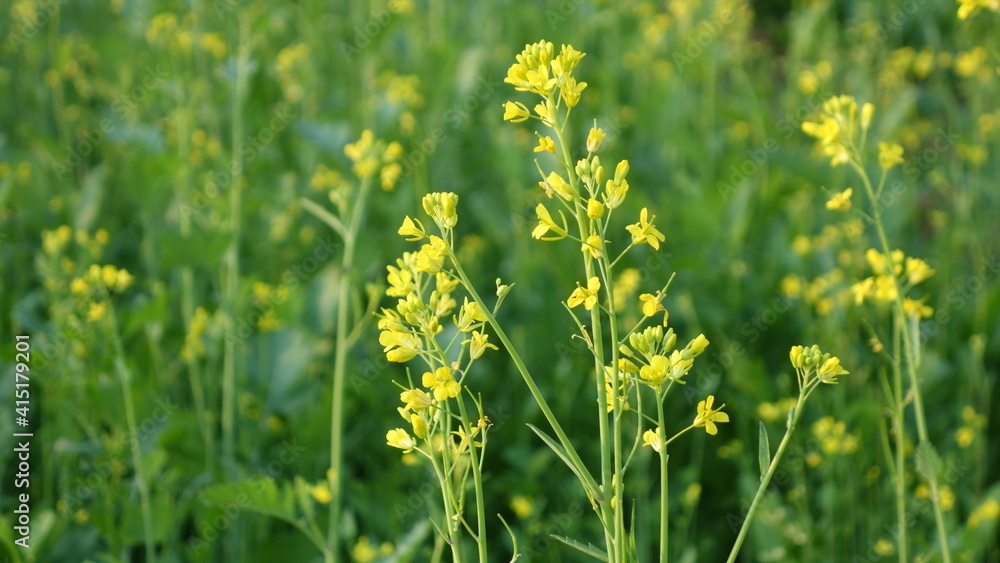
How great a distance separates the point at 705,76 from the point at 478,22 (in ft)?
3.47

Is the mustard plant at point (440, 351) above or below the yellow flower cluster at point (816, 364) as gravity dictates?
above

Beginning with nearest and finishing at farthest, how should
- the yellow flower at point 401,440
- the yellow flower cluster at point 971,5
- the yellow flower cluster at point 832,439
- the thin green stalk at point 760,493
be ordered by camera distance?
the thin green stalk at point 760,493
the yellow flower at point 401,440
the yellow flower cluster at point 971,5
the yellow flower cluster at point 832,439

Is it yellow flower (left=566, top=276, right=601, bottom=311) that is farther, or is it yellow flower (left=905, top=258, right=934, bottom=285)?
yellow flower (left=905, top=258, right=934, bottom=285)

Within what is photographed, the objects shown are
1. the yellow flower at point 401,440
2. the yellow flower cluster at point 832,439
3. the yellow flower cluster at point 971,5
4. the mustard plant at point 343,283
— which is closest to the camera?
the yellow flower at point 401,440

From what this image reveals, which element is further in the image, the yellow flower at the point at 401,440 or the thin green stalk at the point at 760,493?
the yellow flower at the point at 401,440

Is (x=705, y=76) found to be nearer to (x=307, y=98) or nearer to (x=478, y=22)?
(x=478, y=22)

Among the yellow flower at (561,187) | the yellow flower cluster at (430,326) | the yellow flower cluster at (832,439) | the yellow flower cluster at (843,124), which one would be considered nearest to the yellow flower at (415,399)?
the yellow flower cluster at (430,326)

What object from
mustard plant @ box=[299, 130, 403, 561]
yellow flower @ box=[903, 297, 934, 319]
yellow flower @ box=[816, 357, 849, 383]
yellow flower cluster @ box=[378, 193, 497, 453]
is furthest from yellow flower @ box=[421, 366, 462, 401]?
yellow flower @ box=[903, 297, 934, 319]

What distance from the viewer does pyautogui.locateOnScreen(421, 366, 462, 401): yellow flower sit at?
0.79m

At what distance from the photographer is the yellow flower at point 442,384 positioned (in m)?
0.79

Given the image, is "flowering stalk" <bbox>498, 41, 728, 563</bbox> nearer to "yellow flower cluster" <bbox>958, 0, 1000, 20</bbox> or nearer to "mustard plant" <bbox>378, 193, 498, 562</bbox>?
"mustard plant" <bbox>378, 193, 498, 562</bbox>

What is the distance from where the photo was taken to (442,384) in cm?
81

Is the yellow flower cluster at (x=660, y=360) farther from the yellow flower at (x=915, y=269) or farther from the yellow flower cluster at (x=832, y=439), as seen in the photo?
the yellow flower cluster at (x=832, y=439)

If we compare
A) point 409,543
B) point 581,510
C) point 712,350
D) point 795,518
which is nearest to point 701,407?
point 409,543
